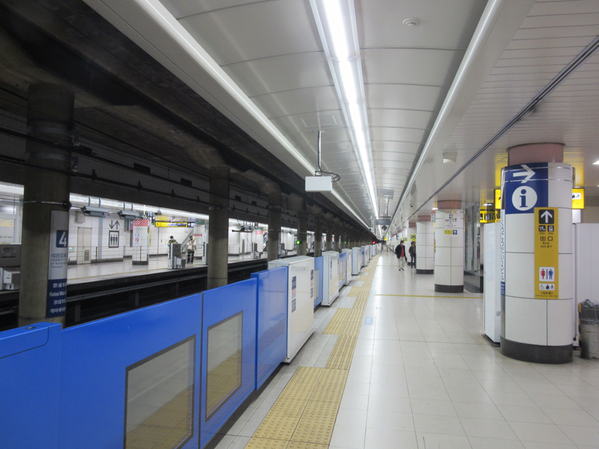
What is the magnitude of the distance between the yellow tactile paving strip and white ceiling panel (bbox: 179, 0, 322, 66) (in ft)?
11.8

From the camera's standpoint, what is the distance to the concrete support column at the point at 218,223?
27.3ft

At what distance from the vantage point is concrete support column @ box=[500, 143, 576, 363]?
209 inches

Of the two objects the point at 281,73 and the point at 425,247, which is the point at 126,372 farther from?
the point at 425,247

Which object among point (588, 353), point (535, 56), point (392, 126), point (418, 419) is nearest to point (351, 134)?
point (392, 126)

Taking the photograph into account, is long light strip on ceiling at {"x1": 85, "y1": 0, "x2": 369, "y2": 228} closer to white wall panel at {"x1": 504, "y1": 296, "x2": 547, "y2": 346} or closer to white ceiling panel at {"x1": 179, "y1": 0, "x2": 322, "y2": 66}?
white ceiling panel at {"x1": 179, "y1": 0, "x2": 322, "y2": 66}

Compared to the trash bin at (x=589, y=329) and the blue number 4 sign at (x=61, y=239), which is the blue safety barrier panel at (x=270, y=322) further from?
the trash bin at (x=589, y=329)

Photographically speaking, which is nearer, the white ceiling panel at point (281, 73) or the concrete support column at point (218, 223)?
the white ceiling panel at point (281, 73)

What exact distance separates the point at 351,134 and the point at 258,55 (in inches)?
114

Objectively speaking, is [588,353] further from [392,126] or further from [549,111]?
[392,126]

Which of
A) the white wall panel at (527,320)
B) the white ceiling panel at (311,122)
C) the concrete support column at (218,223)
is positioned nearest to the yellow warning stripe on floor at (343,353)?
the white wall panel at (527,320)

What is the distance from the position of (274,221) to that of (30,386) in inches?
492

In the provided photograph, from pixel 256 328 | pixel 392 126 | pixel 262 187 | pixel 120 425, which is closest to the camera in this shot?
pixel 120 425

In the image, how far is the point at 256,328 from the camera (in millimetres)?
4039

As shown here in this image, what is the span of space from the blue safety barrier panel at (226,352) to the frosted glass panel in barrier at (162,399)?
0.21 metres
